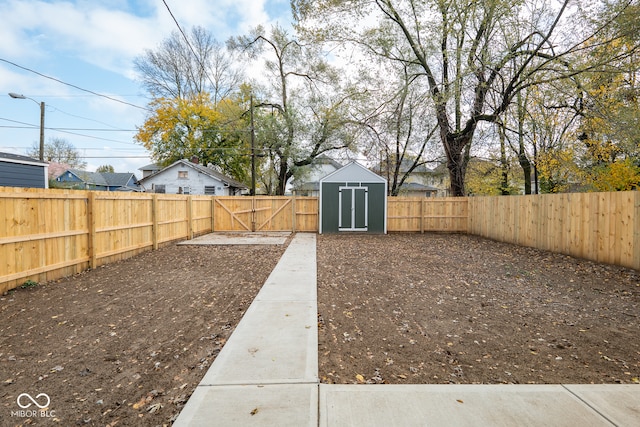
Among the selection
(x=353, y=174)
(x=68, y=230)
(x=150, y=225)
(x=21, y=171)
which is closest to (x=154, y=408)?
(x=68, y=230)

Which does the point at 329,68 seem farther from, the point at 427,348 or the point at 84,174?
the point at 84,174

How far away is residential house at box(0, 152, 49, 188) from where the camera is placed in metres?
11.2

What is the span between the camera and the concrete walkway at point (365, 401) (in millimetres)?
1761

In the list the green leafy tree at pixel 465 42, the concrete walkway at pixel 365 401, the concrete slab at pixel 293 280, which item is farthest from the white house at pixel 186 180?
the concrete walkway at pixel 365 401

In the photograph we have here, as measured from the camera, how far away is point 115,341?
9.39 feet

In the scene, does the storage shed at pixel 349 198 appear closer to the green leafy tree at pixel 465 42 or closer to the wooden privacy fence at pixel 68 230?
the green leafy tree at pixel 465 42

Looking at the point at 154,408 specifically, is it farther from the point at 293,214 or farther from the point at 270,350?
the point at 293,214

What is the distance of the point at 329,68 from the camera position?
1920 cm

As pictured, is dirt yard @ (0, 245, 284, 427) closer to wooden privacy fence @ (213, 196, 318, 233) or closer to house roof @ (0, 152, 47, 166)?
wooden privacy fence @ (213, 196, 318, 233)

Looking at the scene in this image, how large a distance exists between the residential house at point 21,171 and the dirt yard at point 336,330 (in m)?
9.49

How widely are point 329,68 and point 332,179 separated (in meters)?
10.3

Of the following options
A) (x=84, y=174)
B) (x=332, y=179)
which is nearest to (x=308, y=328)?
(x=332, y=179)

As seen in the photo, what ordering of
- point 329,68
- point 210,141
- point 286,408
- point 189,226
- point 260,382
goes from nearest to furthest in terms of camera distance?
point 286,408 → point 260,382 → point 189,226 → point 329,68 → point 210,141

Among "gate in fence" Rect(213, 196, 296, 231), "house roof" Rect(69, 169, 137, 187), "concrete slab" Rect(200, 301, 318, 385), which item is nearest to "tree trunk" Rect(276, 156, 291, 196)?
"gate in fence" Rect(213, 196, 296, 231)
